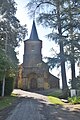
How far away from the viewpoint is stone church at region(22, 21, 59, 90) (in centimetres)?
5038

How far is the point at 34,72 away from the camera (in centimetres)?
5175

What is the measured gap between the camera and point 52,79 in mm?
52156

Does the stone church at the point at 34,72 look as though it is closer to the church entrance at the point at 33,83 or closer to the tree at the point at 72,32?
the church entrance at the point at 33,83

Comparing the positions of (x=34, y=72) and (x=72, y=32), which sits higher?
(x=72, y=32)

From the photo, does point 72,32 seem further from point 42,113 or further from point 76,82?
point 42,113

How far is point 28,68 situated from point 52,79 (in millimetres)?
5987

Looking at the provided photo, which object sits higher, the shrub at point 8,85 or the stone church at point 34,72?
the stone church at point 34,72

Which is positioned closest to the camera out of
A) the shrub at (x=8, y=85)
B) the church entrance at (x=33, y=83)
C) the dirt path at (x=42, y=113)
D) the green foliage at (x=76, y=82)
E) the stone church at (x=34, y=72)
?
the dirt path at (x=42, y=113)

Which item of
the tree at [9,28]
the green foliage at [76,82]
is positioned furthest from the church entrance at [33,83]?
the green foliage at [76,82]

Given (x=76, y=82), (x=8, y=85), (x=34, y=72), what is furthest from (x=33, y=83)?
(x=76, y=82)

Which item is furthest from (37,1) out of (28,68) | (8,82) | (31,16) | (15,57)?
(28,68)

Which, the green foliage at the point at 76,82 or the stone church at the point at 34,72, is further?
the stone church at the point at 34,72

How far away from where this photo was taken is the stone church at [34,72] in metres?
50.4

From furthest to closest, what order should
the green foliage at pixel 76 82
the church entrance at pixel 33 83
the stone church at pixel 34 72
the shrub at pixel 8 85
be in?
1. the church entrance at pixel 33 83
2. the stone church at pixel 34 72
3. the shrub at pixel 8 85
4. the green foliage at pixel 76 82
